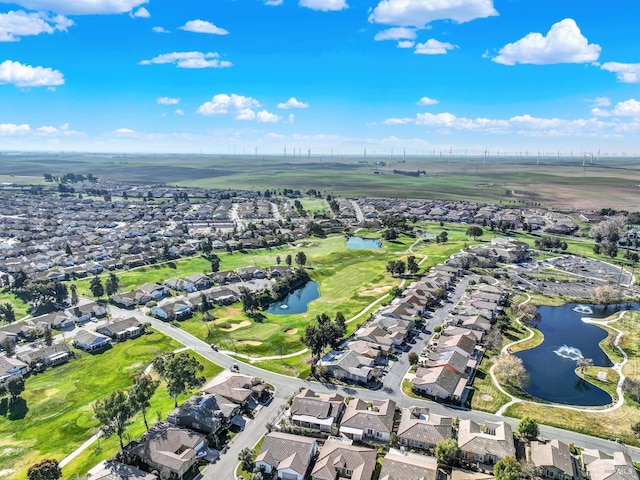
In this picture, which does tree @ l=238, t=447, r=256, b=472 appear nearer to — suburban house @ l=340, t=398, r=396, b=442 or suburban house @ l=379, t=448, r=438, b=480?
suburban house @ l=340, t=398, r=396, b=442

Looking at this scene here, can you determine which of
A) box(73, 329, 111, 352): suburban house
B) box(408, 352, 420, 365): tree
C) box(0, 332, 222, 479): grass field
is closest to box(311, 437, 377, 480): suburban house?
box(408, 352, 420, 365): tree

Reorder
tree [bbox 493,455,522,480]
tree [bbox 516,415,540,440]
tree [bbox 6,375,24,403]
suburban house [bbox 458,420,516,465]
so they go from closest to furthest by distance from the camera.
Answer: tree [bbox 493,455,522,480]
suburban house [bbox 458,420,516,465]
tree [bbox 516,415,540,440]
tree [bbox 6,375,24,403]

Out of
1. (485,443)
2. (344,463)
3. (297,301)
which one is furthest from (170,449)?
(297,301)

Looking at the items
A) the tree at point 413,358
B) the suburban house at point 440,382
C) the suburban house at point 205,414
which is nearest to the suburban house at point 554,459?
the suburban house at point 440,382

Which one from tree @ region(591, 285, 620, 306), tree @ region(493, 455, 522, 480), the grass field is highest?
tree @ region(591, 285, 620, 306)

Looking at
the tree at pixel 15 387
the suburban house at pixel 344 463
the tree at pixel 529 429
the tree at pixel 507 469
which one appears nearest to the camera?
the tree at pixel 507 469

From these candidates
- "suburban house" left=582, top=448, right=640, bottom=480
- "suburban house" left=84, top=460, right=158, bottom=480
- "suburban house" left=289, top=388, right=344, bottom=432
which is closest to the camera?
"suburban house" left=582, top=448, right=640, bottom=480

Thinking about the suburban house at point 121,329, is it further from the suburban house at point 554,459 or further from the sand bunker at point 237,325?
the suburban house at point 554,459

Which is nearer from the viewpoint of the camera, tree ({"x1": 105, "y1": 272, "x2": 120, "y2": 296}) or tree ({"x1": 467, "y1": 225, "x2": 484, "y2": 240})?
tree ({"x1": 105, "y1": 272, "x2": 120, "y2": 296})
